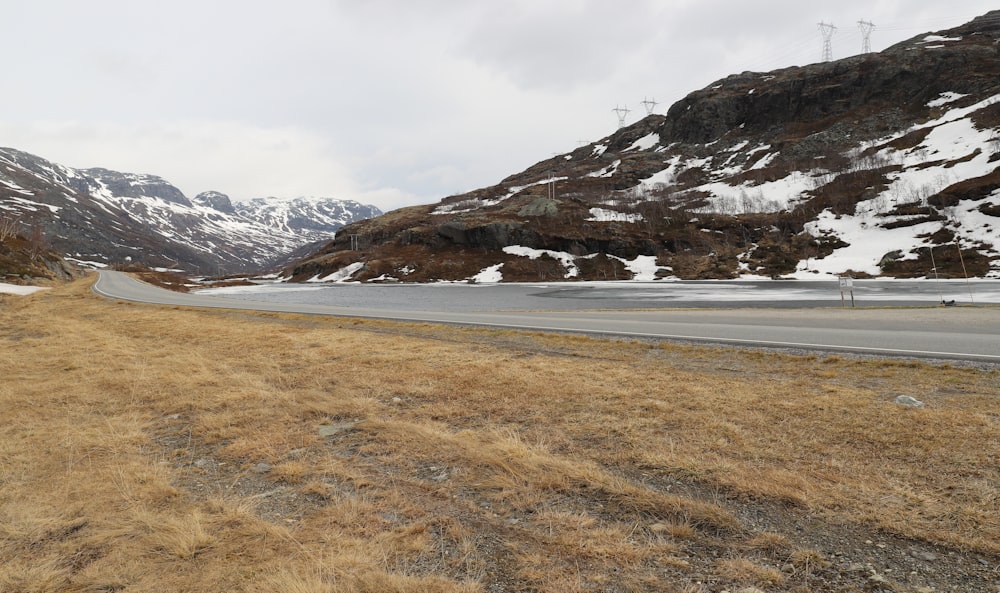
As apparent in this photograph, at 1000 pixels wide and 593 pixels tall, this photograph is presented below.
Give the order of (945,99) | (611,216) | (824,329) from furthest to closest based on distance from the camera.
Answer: (945,99) < (611,216) < (824,329)

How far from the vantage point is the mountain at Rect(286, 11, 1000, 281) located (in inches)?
2731

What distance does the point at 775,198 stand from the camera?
100125 mm

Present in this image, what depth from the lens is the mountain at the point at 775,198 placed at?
2731 inches

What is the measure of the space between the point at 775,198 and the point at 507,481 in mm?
115389

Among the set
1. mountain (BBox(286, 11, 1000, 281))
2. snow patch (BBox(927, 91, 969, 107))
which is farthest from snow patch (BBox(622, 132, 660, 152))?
snow patch (BBox(927, 91, 969, 107))

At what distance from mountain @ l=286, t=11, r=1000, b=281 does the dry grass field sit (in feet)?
222

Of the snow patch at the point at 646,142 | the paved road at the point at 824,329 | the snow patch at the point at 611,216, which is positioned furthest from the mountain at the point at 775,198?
the paved road at the point at 824,329

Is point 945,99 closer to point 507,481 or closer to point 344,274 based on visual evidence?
point 344,274

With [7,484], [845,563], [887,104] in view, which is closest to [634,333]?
[845,563]

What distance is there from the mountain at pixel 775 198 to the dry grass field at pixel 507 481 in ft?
222

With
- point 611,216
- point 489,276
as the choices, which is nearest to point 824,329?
point 489,276

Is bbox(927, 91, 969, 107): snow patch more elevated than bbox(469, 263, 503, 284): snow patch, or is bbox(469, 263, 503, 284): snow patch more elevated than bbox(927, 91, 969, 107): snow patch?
bbox(927, 91, 969, 107): snow patch

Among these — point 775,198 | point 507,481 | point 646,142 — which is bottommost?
point 507,481

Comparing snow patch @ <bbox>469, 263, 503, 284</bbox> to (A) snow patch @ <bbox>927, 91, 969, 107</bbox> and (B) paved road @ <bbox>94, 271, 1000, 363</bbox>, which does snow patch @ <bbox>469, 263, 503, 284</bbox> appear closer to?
(B) paved road @ <bbox>94, 271, 1000, 363</bbox>
